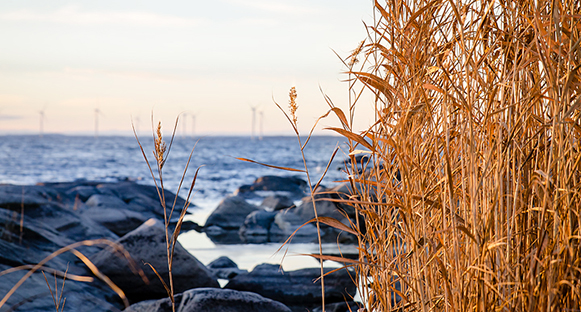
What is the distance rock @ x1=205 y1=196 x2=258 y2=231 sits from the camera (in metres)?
10.0

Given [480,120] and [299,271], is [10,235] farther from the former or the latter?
[480,120]

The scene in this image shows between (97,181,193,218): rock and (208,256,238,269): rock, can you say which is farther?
(97,181,193,218): rock

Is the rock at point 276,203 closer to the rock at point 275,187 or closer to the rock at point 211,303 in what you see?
the rock at point 275,187

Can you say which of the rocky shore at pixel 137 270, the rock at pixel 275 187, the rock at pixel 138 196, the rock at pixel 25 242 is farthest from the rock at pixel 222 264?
the rock at pixel 275 187

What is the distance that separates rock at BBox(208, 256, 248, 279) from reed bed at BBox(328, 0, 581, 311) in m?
4.57

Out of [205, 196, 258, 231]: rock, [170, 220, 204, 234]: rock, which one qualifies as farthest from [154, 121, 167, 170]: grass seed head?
[205, 196, 258, 231]: rock

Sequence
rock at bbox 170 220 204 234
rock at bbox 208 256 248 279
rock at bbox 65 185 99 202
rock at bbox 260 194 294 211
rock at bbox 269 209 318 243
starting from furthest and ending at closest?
rock at bbox 260 194 294 211 → rock at bbox 65 185 99 202 → rock at bbox 170 220 204 234 → rock at bbox 269 209 318 243 → rock at bbox 208 256 248 279

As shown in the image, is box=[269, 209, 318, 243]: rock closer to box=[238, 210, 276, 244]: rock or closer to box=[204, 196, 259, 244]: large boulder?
box=[238, 210, 276, 244]: rock

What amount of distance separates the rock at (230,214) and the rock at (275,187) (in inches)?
219

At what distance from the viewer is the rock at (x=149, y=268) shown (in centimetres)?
536

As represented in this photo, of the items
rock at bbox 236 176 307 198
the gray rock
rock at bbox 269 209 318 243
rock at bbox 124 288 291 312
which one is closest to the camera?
rock at bbox 124 288 291 312

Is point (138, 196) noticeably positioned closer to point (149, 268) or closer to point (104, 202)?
point (104, 202)

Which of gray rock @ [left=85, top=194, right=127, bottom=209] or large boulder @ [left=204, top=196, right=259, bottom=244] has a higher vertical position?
gray rock @ [left=85, top=194, right=127, bottom=209]

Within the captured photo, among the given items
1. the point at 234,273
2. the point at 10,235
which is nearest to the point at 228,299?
the point at 234,273
